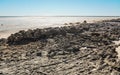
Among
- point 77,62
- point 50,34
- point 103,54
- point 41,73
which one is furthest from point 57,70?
point 50,34

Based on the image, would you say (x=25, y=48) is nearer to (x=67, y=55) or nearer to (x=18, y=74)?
(x=67, y=55)

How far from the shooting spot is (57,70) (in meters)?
10.8

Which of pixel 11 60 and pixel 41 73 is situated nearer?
pixel 41 73

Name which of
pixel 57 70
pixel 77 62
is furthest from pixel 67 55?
pixel 57 70

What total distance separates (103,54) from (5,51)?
20.0 ft

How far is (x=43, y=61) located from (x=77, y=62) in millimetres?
1784

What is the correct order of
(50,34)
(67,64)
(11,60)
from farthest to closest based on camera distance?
(50,34), (11,60), (67,64)

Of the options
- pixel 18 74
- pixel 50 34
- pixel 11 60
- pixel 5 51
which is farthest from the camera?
pixel 50 34

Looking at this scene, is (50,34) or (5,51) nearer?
(5,51)

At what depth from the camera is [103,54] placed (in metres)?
13.5

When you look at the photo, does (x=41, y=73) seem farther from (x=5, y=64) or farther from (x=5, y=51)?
(x=5, y=51)

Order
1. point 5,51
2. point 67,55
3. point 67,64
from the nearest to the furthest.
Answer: point 67,64, point 67,55, point 5,51

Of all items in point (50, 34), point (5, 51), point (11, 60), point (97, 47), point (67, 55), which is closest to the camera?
point (11, 60)

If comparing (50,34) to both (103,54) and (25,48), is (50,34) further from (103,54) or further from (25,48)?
(103,54)
